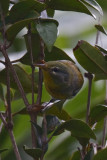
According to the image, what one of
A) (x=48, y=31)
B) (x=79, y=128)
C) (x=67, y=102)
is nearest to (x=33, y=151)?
(x=79, y=128)

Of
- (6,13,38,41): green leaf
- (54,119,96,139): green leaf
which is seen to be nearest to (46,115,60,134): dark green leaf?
(54,119,96,139): green leaf

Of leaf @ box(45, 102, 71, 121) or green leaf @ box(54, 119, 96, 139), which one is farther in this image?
leaf @ box(45, 102, 71, 121)

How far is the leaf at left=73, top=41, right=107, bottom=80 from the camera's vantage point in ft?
3.07

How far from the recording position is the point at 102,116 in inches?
37.5

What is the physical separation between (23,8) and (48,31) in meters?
0.09

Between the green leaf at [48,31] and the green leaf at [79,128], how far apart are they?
6.5 inches

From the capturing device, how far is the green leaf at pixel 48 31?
2.67ft

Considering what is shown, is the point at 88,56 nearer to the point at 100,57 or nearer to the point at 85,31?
the point at 100,57

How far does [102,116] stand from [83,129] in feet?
0.34

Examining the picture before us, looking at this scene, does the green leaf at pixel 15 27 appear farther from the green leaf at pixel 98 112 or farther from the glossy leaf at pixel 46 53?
the green leaf at pixel 98 112

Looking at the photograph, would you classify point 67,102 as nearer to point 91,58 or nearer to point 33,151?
point 91,58

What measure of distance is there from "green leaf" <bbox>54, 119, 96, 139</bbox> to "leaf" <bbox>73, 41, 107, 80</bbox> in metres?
0.15

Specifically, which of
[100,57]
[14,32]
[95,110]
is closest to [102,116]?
[95,110]

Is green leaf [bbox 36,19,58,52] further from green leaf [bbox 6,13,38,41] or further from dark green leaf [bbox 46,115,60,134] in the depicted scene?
dark green leaf [bbox 46,115,60,134]
